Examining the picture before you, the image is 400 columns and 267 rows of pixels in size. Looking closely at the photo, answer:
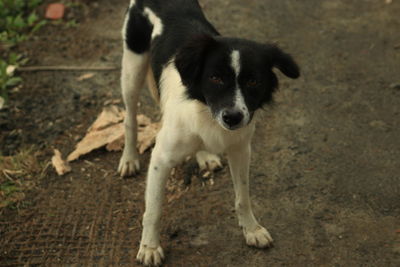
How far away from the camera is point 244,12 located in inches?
285

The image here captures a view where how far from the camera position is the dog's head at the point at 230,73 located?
324cm

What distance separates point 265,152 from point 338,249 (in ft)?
4.20

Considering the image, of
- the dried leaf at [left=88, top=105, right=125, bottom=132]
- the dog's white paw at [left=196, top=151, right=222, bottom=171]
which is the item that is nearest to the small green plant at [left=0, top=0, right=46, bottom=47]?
the dried leaf at [left=88, top=105, right=125, bottom=132]

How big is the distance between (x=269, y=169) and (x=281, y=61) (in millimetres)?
1608

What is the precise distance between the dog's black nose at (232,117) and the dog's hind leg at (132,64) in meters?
1.49

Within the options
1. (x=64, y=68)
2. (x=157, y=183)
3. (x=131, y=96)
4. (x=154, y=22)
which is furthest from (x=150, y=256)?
(x=64, y=68)

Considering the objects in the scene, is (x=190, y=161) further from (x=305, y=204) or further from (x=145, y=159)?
(x=305, y=204)

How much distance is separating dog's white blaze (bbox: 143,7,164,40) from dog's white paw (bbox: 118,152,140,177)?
1.17 meters

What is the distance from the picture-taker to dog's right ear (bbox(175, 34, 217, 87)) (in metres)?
3.35

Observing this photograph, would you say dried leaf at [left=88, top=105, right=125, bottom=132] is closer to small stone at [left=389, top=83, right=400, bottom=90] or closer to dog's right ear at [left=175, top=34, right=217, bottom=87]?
dog's right ear at [left=175, top=34, right=217, bottom=87]

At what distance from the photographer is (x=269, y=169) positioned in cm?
489

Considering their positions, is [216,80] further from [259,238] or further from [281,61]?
[259,238]

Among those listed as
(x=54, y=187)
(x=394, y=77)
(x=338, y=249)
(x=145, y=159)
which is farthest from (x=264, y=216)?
(x=394, y=77)

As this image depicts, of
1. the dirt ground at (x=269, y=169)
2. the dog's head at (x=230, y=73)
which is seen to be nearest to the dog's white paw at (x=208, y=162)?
the dirt ground at (x=269, y=169)
